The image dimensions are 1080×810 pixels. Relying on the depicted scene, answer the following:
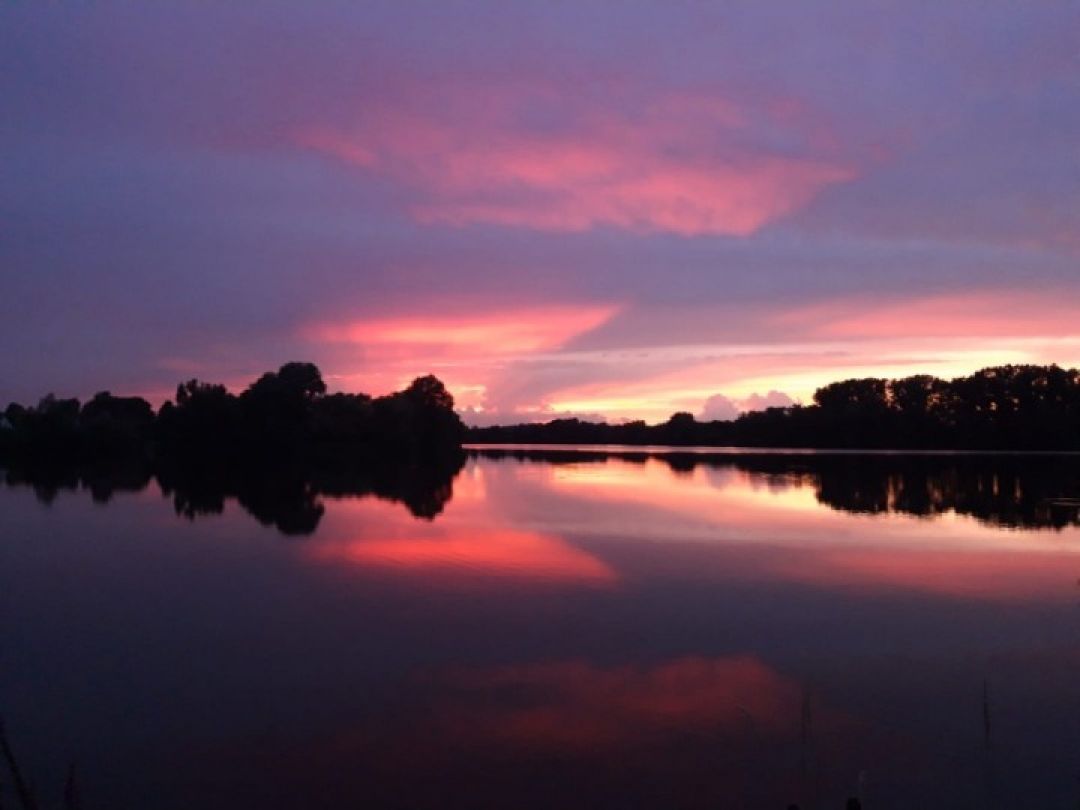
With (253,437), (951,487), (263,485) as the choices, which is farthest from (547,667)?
(253,437)

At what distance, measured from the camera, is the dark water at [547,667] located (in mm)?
7828

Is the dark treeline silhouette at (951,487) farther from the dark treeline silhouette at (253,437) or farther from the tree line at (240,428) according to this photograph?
the tree line at (240,428)

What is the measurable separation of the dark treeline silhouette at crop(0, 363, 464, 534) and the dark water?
1130 inches

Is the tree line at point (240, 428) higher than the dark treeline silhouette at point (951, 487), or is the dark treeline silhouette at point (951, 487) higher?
the tree line at point (240, 428)

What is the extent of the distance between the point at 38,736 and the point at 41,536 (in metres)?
16.9

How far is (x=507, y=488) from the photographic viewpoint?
4000 cm

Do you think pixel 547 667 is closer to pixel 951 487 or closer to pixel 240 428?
pixel 951 487

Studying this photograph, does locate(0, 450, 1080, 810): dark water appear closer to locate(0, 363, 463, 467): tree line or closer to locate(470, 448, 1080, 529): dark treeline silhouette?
locate(470, 448, 1080, 529): dark treeline silhouette

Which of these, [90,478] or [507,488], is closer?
[507,488]

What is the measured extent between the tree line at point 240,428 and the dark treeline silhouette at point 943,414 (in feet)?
138

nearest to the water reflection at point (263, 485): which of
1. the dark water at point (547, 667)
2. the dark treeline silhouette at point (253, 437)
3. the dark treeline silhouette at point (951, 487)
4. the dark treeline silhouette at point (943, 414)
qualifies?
the dark treeline silhouette at point (253, 437)

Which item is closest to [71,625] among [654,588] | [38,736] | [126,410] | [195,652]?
[195,652]

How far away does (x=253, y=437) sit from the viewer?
2862 inches

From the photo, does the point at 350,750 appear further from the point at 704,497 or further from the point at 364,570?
the point at 704,497
